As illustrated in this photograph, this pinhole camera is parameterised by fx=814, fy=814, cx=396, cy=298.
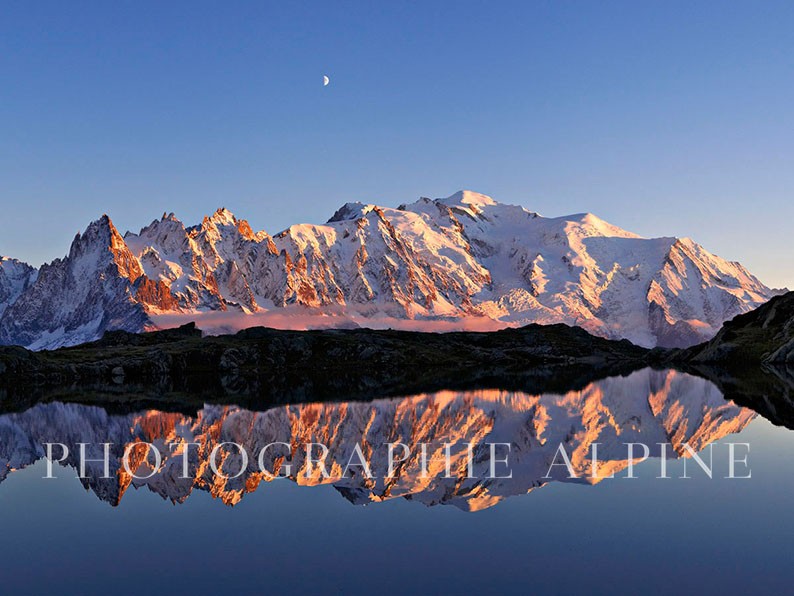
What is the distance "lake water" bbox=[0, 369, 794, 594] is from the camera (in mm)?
31281

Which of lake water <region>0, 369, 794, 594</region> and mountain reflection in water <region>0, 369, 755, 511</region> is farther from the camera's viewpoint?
mountain reflection in water <region>0, 369, 755, 511</region>

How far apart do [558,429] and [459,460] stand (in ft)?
70.6

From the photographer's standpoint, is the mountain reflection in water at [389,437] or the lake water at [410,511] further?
the mountain reflection in water at [389,437]

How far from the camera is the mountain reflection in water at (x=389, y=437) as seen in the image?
50281 millimetres

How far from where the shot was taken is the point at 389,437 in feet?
237

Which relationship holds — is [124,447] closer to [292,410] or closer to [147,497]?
[147,497]

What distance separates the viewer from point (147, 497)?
48625 millimetres

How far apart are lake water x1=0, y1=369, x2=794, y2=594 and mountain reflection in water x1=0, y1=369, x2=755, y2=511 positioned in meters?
0.33

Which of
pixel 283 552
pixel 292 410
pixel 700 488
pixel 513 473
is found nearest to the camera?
pixel 283 552

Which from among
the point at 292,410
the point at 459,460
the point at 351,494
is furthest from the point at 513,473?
the point at 292,410

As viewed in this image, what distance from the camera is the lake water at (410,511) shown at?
103ft

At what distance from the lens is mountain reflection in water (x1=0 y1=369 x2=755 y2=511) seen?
50281 mm

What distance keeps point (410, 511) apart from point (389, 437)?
97.9ft

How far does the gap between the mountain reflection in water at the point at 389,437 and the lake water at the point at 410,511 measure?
1.10ft
